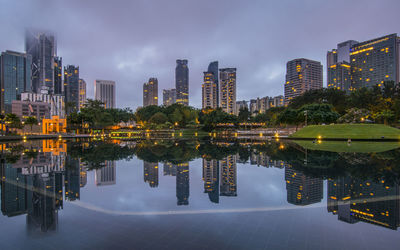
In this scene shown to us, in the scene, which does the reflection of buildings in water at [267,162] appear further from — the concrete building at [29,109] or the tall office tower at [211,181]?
the concrete building at [29,109]

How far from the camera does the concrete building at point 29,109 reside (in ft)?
355

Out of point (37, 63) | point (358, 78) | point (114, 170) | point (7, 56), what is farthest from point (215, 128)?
point (37, 63)

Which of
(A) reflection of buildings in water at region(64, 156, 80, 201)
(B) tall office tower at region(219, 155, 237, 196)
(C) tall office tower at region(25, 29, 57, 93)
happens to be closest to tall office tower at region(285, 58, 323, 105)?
(B) tall office tower at region(219, 155, 237, 196)

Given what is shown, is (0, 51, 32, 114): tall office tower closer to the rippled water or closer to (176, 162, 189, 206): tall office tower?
(176, 162, 189, 206): tall office tower

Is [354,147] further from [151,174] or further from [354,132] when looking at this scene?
[151,174]

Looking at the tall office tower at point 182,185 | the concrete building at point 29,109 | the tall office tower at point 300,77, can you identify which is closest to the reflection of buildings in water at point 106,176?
the tall office tower at point 182,185

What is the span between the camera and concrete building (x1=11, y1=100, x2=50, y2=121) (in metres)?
108

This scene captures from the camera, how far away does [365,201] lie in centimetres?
706

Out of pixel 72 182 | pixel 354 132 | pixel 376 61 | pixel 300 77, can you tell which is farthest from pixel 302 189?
pixel 300 77

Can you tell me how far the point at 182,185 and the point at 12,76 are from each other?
210554mm

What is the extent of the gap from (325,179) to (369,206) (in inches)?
130

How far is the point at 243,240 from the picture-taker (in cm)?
462

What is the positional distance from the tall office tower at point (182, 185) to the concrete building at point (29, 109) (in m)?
124

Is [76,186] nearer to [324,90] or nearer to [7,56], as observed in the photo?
[324,90]
